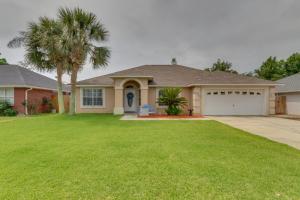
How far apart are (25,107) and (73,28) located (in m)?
9.40

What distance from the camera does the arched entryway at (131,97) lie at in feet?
72.2

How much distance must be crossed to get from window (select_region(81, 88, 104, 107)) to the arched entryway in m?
2.40

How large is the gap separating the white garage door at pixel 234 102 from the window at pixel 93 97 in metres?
10.1

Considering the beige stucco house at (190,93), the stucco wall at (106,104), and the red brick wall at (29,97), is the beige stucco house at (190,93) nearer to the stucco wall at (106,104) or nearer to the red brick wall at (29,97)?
the stucco wall at (106,104)

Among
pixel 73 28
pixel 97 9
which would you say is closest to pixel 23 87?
pixel 73 28

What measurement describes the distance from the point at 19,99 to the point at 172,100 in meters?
14.9

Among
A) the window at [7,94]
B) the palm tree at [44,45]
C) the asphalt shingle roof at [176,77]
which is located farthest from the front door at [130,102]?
the window at [7,94]

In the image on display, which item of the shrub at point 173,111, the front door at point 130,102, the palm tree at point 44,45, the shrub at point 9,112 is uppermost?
the palm tree at point 44,45

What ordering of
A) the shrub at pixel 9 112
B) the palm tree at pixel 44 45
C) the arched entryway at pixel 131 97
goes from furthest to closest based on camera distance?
the arched entryway at pixel 131 97 < the shrub at pixel 9 112 < the palm tree at pixel 44 45

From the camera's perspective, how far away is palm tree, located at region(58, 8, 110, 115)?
17969 mm

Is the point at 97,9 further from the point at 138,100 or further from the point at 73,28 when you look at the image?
the point at 138,100

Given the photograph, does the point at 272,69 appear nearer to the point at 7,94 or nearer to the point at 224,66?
the point at 224,66

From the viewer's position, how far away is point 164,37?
73.5 ft

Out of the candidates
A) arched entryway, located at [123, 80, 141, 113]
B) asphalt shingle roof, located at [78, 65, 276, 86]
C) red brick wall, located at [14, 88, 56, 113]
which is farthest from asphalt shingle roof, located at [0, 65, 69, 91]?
arched entryway, located at [123, 80, 141, 113]
